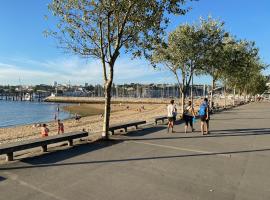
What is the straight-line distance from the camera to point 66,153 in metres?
10.8

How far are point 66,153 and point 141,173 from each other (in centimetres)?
310

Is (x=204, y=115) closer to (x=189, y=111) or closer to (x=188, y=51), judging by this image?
(x=189, y=111)

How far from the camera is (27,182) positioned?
7.62 m

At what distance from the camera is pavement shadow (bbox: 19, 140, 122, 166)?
9.66m

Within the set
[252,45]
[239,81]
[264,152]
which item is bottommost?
[264,152]

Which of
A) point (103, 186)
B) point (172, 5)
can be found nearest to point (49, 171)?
point (103, 186)

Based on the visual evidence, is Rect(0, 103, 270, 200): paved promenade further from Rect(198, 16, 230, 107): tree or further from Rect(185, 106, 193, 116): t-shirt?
Rect(198, 16, 230, 107): tree

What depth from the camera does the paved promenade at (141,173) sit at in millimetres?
7105

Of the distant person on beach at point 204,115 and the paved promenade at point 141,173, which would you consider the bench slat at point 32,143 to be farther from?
the distant person on beach at point 204,115

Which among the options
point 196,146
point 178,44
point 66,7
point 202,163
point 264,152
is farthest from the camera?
point 178,44

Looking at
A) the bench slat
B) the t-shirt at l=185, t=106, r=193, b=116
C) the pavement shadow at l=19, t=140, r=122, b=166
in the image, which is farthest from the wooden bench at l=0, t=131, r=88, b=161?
the t-shirt at l=185, t=106, r=193, b=116

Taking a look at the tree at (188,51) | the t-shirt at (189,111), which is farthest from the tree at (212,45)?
the t-shirt at (189,111)

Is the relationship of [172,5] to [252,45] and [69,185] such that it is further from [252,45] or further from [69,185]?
[252,45]

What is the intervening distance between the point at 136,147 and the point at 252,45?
139ft
